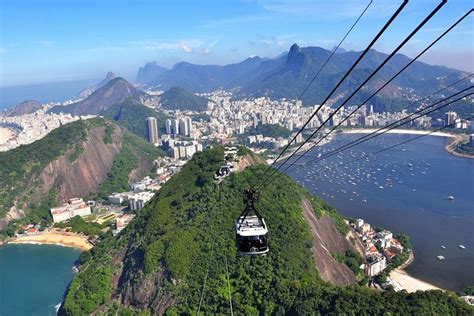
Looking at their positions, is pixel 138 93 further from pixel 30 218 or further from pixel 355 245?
pixel 355 245

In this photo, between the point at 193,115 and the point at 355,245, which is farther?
the point at 193,115

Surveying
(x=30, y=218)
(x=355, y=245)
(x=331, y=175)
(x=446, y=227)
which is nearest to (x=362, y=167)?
(x=331, y=175)

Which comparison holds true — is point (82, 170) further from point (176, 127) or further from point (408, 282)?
point (408, 282)

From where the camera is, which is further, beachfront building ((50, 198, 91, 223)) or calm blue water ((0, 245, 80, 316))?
beachfront building ((50, 198, 91, 223))

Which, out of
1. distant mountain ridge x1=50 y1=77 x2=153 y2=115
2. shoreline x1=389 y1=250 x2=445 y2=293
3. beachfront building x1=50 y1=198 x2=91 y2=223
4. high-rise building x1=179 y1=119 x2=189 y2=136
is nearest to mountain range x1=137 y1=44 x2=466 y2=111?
distant mountain ridge x1=50 y1=77 x2=153 y2=115

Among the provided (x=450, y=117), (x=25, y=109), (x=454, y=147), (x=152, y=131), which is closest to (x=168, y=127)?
(x=152, y=131)

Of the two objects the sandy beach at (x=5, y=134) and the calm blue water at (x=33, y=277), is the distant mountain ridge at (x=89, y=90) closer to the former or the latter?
the sandy beach at (x=5, y=134)

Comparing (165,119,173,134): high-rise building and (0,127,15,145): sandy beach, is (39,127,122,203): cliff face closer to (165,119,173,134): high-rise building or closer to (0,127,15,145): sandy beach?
(165,119,173,134): high-rise building

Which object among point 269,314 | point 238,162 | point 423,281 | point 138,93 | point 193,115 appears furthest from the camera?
point 138,93
